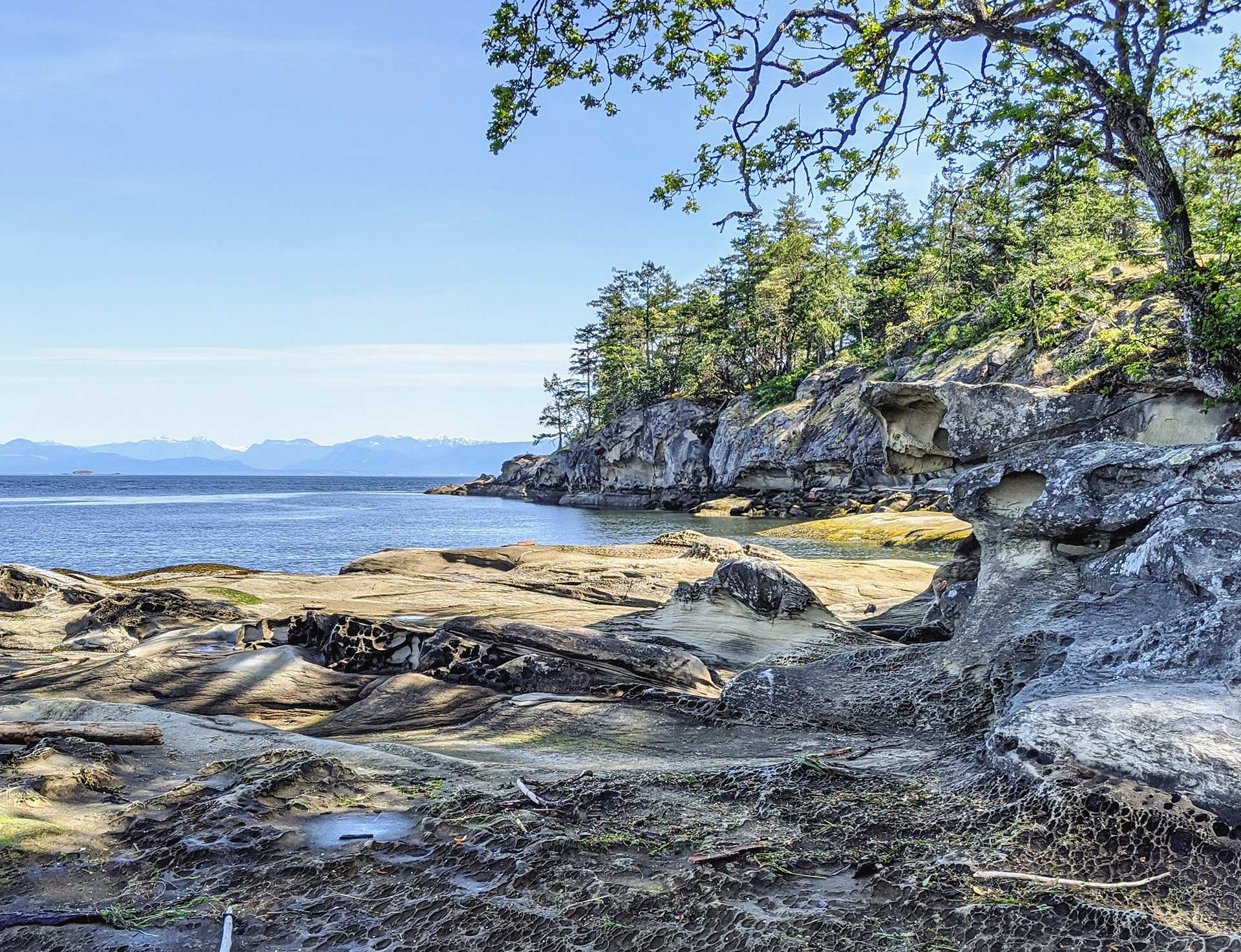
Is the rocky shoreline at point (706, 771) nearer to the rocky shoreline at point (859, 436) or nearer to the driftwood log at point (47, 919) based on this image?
the driftwood log at point (47, 919)

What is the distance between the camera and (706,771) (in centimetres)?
442

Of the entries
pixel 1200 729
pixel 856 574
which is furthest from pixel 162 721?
pixel 856 574

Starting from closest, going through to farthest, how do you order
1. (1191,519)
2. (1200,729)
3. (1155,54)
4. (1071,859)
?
1. (1071,859)
2. (1200,729)
3. (1191,519)
4. (1155,54)

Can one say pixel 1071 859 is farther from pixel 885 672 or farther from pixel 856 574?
pixel 856 574

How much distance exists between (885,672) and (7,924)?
5.35 meters

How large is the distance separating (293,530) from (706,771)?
46381mm

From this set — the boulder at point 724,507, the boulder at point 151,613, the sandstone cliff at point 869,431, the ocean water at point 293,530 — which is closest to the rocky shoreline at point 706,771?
the boulder at point 151,613

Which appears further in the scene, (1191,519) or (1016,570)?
(1016,570)

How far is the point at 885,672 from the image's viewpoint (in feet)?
19.9

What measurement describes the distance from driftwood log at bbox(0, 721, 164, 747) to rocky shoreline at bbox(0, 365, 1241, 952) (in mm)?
122

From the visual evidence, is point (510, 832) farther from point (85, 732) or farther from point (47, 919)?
point (85, 732)

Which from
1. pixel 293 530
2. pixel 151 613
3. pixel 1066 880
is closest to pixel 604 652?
pixel 1066 880

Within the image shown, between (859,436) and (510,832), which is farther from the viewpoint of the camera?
(859,436)

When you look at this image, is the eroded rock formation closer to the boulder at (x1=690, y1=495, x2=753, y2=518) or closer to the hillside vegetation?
the hillside vegetation
